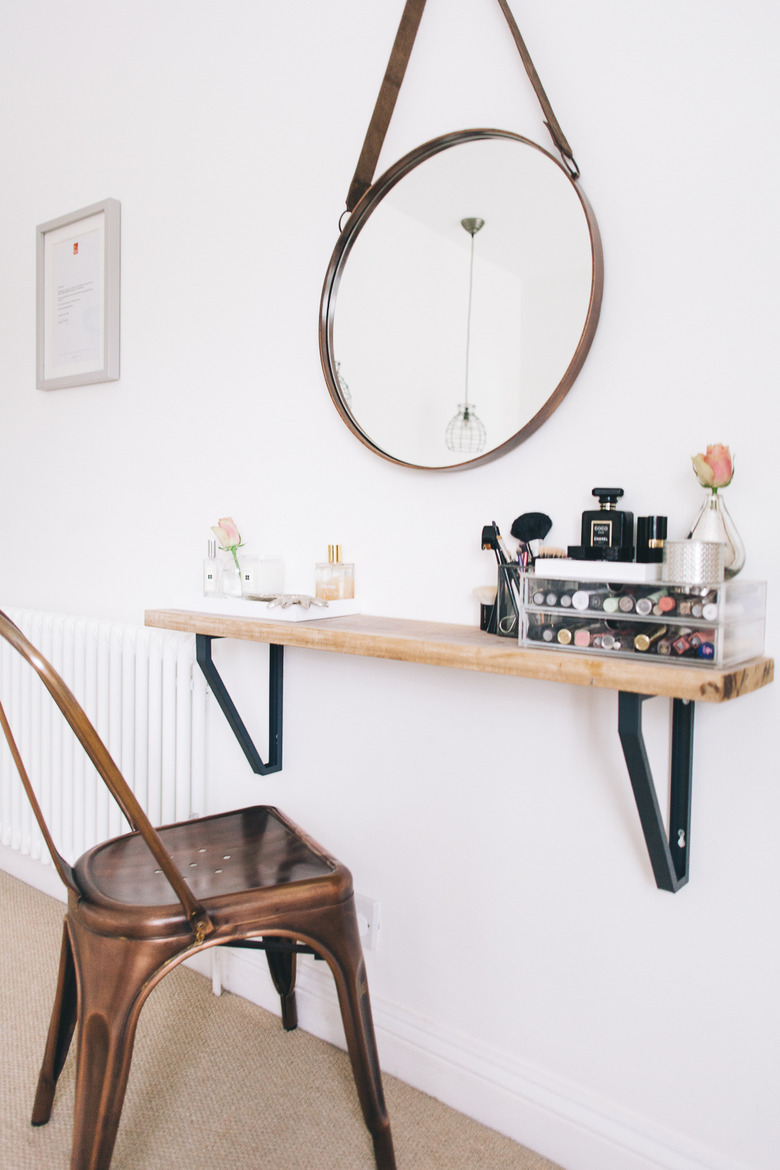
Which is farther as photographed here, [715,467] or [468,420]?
[468,420]

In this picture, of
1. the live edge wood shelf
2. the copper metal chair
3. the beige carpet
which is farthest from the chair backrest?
the beige carpet

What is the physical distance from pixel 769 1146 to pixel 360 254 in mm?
1570

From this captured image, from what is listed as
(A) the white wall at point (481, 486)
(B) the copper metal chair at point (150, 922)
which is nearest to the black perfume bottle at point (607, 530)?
(A) the white wall at point (481, 486)

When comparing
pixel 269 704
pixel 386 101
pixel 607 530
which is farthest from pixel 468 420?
pixel 269 704

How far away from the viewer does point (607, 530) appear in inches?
43.2

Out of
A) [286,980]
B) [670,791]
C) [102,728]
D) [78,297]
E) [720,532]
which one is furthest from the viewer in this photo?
[78,297]

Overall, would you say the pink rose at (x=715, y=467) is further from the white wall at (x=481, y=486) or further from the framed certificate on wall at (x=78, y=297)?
the framed certificate on wall at (x=78, y=297)

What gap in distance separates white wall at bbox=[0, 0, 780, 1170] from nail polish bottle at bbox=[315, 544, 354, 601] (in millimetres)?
48

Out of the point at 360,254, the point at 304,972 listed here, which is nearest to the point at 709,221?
the point at 360,254

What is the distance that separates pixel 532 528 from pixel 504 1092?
96 cm

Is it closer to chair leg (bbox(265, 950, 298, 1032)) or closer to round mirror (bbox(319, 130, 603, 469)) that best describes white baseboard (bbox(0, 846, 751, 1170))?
chair leg (bbox(265, 950, 298, 1032))

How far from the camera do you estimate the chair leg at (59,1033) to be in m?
1.24

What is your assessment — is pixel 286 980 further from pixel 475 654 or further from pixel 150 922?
pixel 475 654

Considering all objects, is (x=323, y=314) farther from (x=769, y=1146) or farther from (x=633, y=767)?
(x=769, y=1146)
